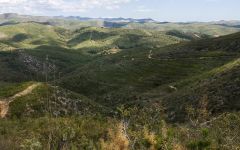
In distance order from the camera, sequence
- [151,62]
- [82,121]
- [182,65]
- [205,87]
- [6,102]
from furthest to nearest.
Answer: [151,62], [182,65], [205,87], [6,102], [82,121]

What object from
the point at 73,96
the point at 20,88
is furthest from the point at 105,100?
the point at 20,88

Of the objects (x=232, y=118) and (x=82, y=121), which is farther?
(x=82, y=121)

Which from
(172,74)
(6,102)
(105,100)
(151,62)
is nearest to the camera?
(6,102)

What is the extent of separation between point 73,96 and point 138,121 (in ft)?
182

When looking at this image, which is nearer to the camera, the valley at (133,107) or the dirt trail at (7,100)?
the valley at (133,107)

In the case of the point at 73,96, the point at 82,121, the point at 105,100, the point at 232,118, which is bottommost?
the point at 105,100

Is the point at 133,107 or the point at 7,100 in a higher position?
the point at 7,100

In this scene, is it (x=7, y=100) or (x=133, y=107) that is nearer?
(x=7, y=100)

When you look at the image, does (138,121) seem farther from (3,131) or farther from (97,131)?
(3,131)

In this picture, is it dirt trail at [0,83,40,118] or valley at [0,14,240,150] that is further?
dirt trail at [0,83,40,118]

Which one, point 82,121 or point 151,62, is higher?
point 82,121

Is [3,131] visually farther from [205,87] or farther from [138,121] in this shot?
[205,87]

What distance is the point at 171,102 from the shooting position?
299 ft

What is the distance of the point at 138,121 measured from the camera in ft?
148
